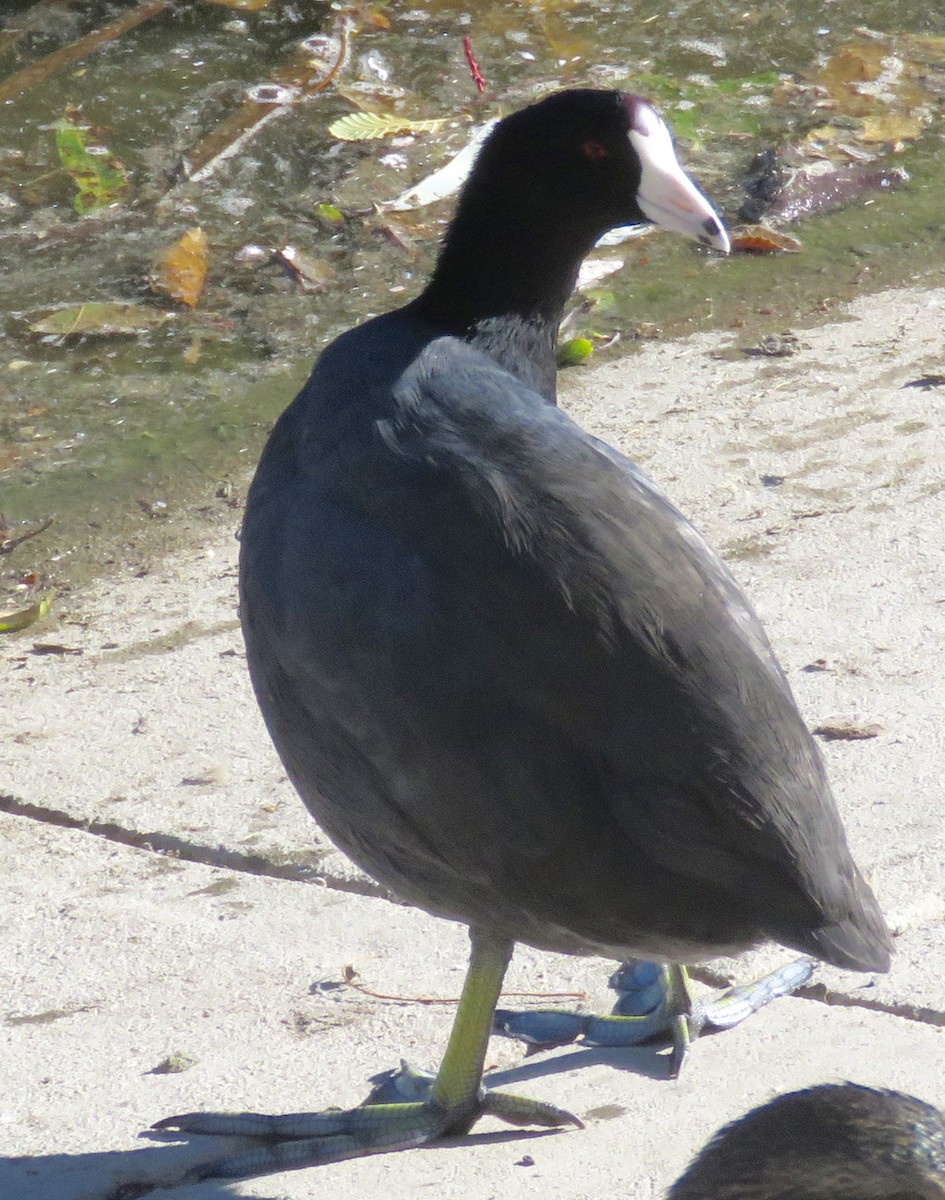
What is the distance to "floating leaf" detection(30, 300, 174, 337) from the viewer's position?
17.0 ft

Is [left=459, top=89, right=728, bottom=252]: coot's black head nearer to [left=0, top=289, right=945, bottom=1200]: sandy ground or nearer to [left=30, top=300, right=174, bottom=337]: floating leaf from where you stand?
[left=0, top=289, right=945, bottom=1200]: sandy ground

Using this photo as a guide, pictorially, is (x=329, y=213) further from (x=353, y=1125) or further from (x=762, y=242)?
(x=353, y=1125)

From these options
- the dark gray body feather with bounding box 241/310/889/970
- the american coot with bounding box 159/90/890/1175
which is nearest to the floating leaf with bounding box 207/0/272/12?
the american coot with bounding box 159/90/890/1175

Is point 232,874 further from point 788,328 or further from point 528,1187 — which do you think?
point 788,328

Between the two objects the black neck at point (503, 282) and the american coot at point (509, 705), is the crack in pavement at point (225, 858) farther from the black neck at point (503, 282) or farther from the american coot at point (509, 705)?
the black neck at point (503, 282)

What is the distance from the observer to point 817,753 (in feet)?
7.68

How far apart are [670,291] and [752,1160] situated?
3793mm

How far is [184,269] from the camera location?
547cm

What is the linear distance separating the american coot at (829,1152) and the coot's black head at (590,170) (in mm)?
1313

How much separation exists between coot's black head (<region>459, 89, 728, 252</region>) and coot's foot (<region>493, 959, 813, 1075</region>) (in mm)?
1169

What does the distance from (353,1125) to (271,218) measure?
4046 millimetres

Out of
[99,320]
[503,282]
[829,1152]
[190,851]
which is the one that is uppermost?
[503,282]

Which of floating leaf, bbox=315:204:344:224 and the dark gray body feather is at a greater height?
the dark gray body feather

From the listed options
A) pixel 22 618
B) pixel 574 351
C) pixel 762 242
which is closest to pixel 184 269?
pixel 574 351
